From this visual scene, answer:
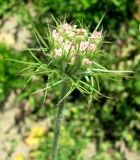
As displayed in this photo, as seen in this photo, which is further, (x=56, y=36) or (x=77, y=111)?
(x=77, y=111)

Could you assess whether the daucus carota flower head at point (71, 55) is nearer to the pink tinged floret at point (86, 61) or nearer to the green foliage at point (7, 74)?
the pink tinged floret at point (86, 61)

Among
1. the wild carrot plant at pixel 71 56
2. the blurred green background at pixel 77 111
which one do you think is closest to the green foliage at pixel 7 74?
the blurred green background at pixel 77 111

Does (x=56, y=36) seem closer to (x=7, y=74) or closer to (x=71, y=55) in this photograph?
(x=71, y=55)

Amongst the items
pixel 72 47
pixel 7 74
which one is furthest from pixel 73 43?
pixel 7 74

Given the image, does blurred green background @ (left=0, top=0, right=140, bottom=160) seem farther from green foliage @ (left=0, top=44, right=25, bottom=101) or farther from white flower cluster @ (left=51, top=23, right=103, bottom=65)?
white flower cluster @ (left=51, top=23, right=103, bottom=65)

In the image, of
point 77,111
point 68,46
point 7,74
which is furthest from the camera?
point 77,111

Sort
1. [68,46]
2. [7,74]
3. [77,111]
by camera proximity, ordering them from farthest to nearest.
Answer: [77,111] < [7,74] < [68,46]

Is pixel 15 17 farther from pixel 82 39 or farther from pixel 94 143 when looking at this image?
pixel 82 39
